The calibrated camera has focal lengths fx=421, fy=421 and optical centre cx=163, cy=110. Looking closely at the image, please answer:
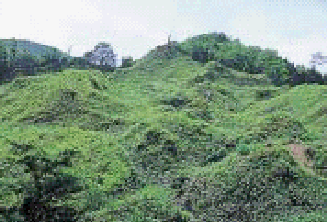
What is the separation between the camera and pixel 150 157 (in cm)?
1614

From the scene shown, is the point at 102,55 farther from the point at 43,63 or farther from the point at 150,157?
the point at 150,157

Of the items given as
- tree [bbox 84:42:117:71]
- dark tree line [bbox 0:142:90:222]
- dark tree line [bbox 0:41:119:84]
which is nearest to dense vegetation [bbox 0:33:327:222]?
dark tree line [bbox 0:142:90:222]

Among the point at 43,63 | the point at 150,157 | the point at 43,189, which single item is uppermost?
the point at 43,63

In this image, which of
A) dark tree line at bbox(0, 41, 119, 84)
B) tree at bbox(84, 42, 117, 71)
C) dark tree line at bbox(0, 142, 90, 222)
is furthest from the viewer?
tree at bbox(84, 42, 117, 71)

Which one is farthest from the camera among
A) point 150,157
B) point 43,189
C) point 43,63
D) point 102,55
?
point 102,55

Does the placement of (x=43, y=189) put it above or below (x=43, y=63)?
below

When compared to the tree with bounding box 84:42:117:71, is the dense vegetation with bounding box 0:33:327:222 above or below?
below

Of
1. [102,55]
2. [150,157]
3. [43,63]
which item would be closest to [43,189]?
[150,157]

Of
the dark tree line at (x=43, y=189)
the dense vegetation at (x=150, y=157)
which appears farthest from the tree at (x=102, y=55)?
the dark tree line at (x=43, y=189)

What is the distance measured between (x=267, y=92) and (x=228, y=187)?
2195 centimetres

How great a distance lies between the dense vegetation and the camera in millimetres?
12594

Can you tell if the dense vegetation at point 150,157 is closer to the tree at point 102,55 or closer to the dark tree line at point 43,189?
the dark tree line at point 43,189

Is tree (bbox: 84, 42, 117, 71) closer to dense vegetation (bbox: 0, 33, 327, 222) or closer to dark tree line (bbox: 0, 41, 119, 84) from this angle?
dark tree line (bbox: 0, 41, 119, 84)

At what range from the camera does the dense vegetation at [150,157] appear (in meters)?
12.6
